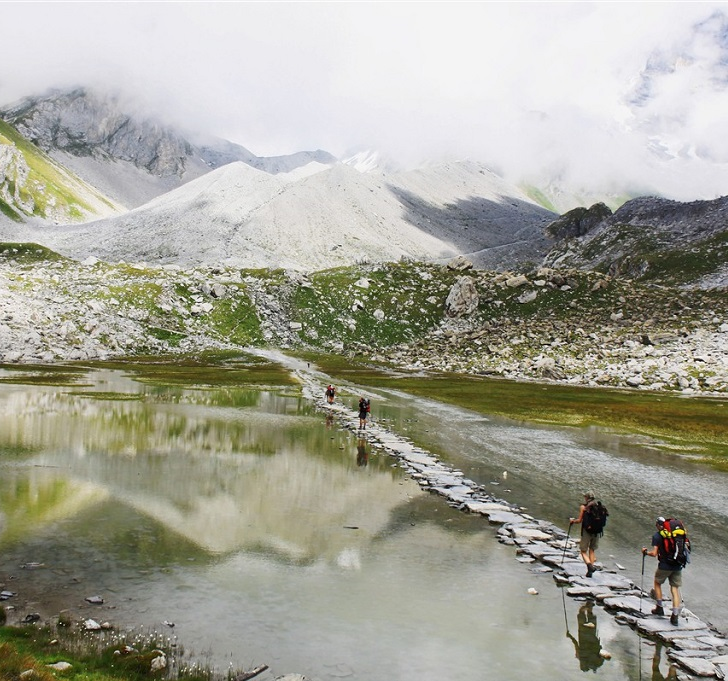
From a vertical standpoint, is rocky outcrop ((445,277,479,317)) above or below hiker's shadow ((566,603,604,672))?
above

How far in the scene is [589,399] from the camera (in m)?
76.2

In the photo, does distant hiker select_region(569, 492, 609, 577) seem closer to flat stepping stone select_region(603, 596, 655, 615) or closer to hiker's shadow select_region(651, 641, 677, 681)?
flat stepping stone select_region(603, 596, 655, 615)

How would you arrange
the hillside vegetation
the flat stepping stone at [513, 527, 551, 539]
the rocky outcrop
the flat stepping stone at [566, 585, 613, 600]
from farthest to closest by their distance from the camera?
the rocky outcrop → the hillside vegetation → the flat stepping stone at [513, 527, 551, 539] → the flat stepping stone at [566, 585, 613, 600]

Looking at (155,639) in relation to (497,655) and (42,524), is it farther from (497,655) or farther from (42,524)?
(42,524)

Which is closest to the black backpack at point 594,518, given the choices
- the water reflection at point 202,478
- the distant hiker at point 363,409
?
the water reflection at point 202,478

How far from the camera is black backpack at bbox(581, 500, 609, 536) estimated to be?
1880 cm

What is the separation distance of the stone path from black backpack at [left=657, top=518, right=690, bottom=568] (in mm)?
1401

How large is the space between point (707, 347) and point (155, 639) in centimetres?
11402

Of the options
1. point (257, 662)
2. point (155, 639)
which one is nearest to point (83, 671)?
point (155, 639)

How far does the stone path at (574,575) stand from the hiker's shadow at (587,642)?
826 mm

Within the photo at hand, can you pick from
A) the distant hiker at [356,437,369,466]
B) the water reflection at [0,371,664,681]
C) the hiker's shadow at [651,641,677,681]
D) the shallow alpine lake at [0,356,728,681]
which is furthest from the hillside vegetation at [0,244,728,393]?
the hiker's shadow at [651,641,677,681]

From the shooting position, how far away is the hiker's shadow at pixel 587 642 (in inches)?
516

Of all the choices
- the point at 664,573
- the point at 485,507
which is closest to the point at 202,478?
the point at 485,507

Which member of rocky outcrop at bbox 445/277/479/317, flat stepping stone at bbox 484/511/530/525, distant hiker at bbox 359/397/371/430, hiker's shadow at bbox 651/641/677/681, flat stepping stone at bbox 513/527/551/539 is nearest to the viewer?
hiker's shadow at bbox 651/641/677/681
